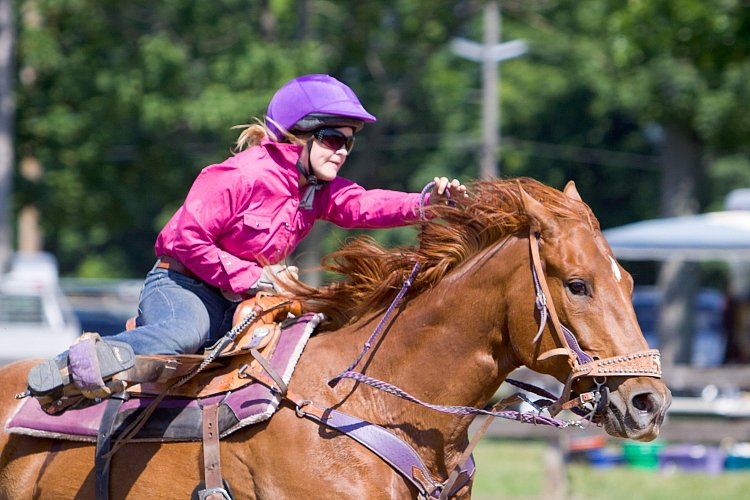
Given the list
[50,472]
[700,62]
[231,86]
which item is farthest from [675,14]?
[50,472]

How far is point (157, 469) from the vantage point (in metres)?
4.63

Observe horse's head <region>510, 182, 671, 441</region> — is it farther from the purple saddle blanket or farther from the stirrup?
the stirrup

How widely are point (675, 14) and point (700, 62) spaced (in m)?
0.74

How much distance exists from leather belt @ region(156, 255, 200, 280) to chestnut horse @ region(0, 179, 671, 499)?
60 cm

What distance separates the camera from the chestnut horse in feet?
13.6

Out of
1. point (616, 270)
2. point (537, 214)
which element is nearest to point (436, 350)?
point (537, 214)

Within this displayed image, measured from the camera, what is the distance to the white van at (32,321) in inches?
683

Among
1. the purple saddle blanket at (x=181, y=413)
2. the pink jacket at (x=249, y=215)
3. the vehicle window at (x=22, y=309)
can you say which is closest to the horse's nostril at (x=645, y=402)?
the pink jacket at (x=249, y=215)

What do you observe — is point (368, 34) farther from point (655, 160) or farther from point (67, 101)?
point (655, 160)

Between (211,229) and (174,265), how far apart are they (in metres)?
0.36

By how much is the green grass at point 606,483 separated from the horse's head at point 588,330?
21.3 feet

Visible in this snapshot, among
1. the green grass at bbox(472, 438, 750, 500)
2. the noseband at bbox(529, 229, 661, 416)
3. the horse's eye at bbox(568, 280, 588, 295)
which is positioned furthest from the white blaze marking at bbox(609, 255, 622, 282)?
the green grass at bbox(472, 438, 750, 500)

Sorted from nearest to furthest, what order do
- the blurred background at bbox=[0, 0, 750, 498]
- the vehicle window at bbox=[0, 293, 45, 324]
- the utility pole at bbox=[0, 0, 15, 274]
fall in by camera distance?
the blurred background at bbox=[0, 0, 750, 498] → the vehicle window at bbox=[0, 293, 45, 324] → the utility pole at bbox=[0, 0, 15, 274]

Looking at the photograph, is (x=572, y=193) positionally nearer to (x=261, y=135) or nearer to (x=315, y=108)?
(x=315, y=108)
